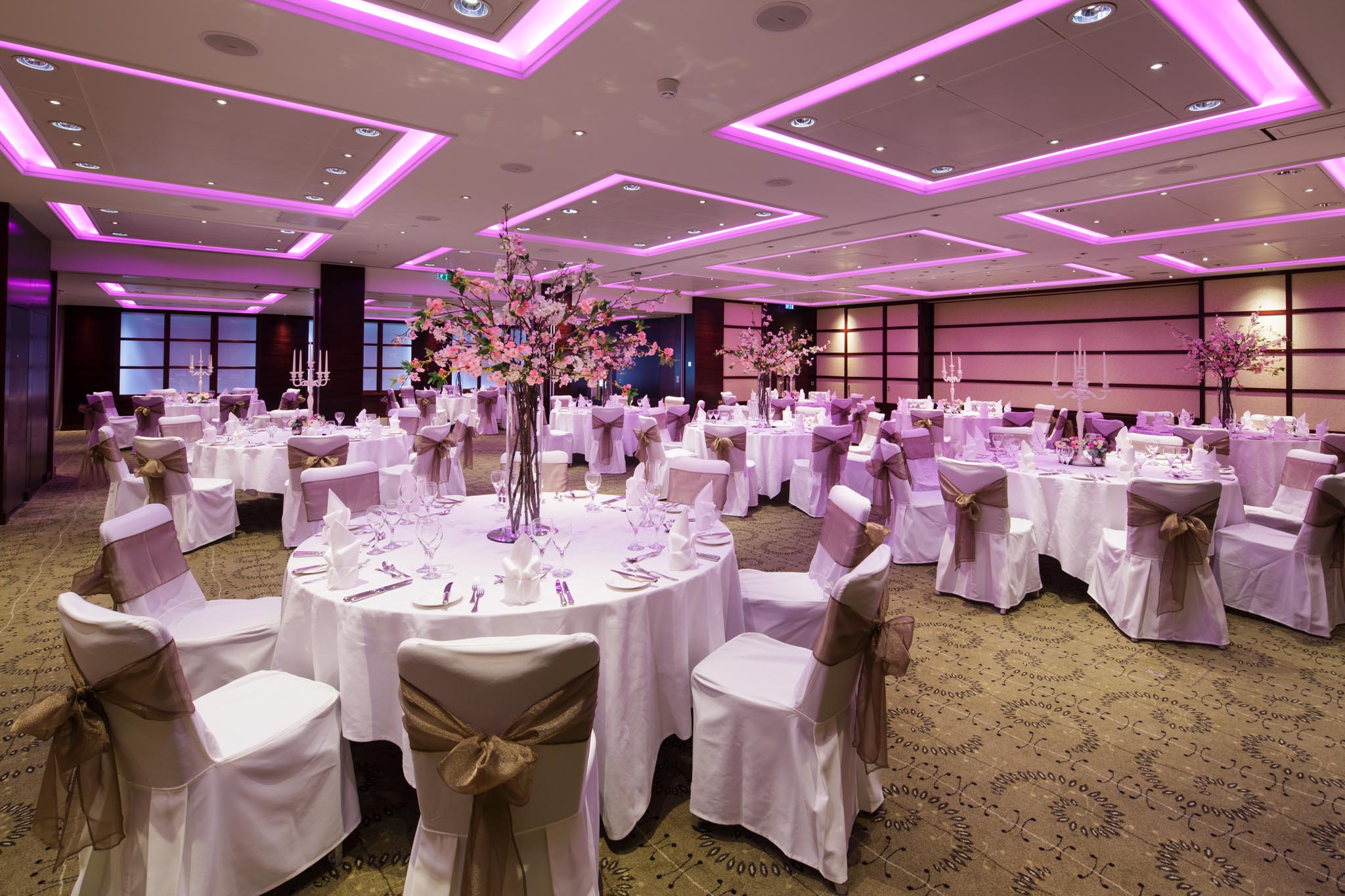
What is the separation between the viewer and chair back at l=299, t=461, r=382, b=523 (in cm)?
376

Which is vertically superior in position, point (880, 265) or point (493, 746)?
point (880, 265)

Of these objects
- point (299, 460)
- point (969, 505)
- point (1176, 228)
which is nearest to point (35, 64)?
point (299, 460)

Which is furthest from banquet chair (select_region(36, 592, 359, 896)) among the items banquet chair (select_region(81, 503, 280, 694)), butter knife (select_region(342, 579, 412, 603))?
banquet chair (select_region(81, 503, 280, 694))

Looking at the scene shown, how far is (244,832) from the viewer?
1.83 meters

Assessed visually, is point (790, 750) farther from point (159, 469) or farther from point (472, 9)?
point (159, 469)

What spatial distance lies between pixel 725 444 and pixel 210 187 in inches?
237

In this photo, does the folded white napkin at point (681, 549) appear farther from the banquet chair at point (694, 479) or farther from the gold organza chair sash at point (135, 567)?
the gold organza chair sash at point (135, 567)

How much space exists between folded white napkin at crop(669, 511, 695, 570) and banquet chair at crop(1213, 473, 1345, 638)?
3.70 metres

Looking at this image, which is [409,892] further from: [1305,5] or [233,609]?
[1305,5]

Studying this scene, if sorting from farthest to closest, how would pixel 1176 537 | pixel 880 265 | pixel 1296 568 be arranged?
pixel 880 265 < pixel 1296 568 < pixel 1176 537

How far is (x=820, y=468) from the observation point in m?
6.66

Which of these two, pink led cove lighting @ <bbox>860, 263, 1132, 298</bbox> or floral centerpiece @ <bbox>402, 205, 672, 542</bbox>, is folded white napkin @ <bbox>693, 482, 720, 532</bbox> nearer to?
floral centerpiece @ <bbox>402, 205, 672, 542</bbox>

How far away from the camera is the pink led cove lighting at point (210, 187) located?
14.5 ft

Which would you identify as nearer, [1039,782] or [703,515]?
[1039,782]
